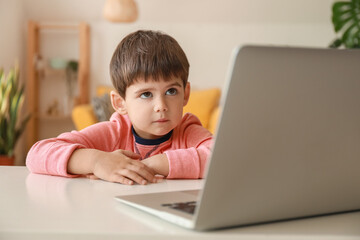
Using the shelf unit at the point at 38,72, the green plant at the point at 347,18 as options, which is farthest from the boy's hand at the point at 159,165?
the shelf unit at the point at 38,72

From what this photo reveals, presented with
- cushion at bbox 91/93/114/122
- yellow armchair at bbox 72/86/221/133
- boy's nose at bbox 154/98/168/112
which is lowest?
boy's nose at bbox 154/98/168/112

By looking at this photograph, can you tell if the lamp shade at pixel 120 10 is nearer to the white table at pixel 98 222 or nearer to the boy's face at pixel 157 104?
the boy's face at pixel 157 104

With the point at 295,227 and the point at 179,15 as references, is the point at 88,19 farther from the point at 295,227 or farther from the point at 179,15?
the point at 295,227

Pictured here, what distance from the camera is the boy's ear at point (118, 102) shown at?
1.42 meters

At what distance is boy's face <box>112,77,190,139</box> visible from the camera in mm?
1270

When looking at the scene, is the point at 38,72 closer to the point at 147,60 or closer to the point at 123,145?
the point at 123,145

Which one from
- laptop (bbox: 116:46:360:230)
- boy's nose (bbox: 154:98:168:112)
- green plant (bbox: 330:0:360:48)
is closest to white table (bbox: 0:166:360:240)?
laptop (bbox: 116:46:360:230)

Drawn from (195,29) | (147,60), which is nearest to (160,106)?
(147,60)

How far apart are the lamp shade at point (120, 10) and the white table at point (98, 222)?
363 cm

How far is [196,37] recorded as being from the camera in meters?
5.54

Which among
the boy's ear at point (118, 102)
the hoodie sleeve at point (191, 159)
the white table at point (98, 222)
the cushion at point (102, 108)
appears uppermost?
the cushion at point (102, 108)

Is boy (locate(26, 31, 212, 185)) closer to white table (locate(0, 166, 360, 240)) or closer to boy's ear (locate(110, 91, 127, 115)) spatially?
boy's ear (locate(110, 91, 127, 115))

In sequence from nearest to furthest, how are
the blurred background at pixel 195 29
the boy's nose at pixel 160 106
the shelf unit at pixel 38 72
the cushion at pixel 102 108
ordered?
the boy's nose at pixel 160 106
the cushion at pixel 102 108
the shelf unit at pixel 38 72
the blurred background at pixel 195 29

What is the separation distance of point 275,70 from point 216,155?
0.35ft
